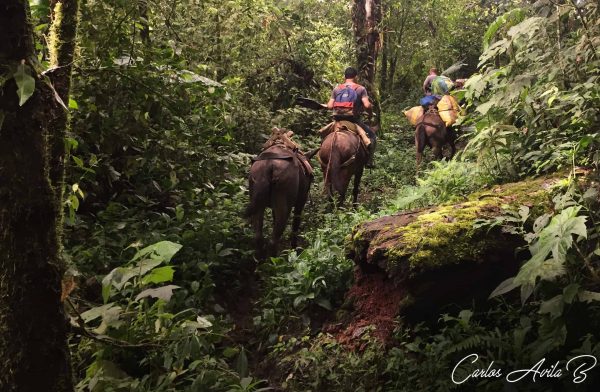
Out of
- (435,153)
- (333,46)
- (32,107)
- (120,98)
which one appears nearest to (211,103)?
(120,98)

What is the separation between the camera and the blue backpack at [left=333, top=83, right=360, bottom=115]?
9.91m

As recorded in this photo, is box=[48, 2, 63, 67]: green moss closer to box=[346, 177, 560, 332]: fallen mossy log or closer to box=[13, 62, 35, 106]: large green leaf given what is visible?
box=[13, 62, 35, 106]: large green leaf

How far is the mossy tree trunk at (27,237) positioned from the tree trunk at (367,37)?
531 inches

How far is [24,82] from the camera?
80.2 inches

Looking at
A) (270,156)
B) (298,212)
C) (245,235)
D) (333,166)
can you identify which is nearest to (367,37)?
(333,166)

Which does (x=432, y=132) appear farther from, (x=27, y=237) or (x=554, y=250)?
(x=27, y=237)

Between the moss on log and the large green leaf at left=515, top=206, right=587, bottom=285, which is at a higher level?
the large green leaf at left=515, top=206, right=587, bottom=285

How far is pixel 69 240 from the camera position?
18.5 ft

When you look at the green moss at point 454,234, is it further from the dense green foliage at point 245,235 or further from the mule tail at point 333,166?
the mule tail at point 333,166

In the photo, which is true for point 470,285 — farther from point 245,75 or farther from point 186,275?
point 245,75

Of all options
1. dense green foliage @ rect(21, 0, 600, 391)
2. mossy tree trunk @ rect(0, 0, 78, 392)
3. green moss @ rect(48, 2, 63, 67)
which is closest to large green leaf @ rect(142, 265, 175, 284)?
dense green foliage @ rect(21, 0, 600, 391)

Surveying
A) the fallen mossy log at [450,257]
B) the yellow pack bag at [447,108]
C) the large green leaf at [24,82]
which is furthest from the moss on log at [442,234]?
the yellow pack bag at [447,108]

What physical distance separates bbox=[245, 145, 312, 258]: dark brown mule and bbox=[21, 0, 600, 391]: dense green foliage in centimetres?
A: 36

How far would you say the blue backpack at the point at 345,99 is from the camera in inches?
390
